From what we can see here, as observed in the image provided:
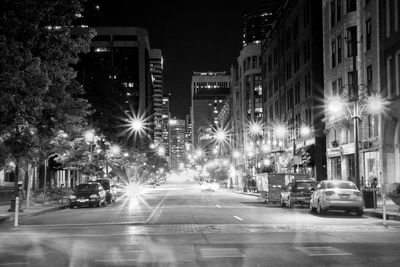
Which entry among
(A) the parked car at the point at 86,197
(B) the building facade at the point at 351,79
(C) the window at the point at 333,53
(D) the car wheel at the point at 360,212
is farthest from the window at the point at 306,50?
(D) the car wheel at the point at 360,212

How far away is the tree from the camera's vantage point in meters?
22.9

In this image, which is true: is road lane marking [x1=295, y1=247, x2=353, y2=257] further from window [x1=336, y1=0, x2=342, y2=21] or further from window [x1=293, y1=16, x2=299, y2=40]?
window [x1=293, y1=16, x2=299, y2=40]

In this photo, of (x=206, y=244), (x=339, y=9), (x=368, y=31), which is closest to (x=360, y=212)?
(x=206, y=244)

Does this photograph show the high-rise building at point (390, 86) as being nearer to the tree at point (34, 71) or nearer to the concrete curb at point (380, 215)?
the concrete curb at point (380, 215)

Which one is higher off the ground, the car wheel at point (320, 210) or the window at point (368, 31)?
the window at point (368, 31)

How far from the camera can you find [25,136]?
29.0 metres

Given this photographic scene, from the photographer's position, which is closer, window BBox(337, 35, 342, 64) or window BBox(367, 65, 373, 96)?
window BBox(367, 65, 373, 96)

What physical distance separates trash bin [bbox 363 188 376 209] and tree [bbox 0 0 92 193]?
14.9 metres

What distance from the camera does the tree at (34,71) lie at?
2289cm

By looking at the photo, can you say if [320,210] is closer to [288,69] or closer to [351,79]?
[351,79]

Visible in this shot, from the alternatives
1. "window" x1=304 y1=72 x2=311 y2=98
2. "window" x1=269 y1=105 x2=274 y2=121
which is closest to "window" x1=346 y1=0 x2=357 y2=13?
"window" x1=304 y1=72 x2=311 y2=98

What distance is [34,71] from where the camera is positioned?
2295 centimetres

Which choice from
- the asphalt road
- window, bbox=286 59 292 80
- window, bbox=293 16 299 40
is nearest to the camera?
the asphalt road

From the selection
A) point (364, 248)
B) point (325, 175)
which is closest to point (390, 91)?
point (325, 175)
